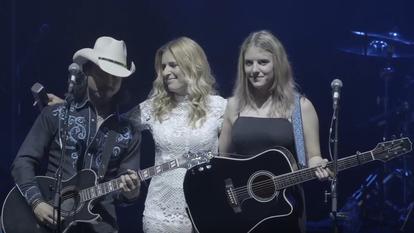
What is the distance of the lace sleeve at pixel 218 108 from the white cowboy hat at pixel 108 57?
0.59 metres

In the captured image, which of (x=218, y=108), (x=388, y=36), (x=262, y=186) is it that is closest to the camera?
(x=262, y=186)

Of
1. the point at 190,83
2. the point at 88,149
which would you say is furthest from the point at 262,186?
the point at 88,149

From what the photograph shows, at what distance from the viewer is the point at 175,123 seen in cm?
426

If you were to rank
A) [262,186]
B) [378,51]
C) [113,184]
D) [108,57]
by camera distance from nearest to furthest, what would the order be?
[262,186]
[113,184]
[108,57]
[378,51]

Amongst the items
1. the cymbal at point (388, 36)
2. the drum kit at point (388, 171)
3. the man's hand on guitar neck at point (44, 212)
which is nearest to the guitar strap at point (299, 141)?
the man's hand on guitar neck at point (44, 212)

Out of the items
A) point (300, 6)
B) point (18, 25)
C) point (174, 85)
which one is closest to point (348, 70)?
point (300, 6)

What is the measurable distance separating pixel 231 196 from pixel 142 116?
2.74 ft

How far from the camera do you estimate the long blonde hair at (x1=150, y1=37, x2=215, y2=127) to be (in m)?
4.31

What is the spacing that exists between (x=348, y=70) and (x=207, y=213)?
3.10 metres

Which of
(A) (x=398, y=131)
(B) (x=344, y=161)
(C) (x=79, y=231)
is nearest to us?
(B) (x=344, y=161)

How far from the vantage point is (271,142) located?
3.93 m

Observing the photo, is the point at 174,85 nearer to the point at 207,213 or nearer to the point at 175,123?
the point at 175,123

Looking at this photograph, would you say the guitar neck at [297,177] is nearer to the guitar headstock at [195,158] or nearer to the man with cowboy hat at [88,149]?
the guitar headstock at [195,158]

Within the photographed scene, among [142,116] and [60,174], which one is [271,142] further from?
[60,174]
